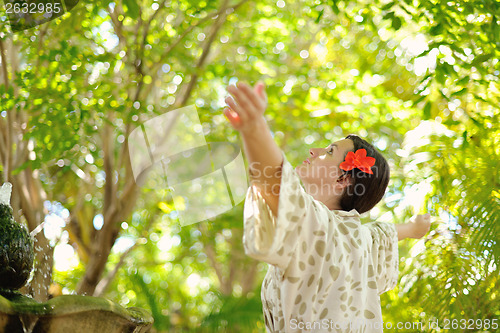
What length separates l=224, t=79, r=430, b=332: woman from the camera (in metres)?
1.31

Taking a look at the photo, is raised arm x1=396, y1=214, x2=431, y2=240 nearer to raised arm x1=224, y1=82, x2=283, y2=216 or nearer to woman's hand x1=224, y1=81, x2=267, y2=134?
raised arm x1=224, y1=82, x2=283, y2=216

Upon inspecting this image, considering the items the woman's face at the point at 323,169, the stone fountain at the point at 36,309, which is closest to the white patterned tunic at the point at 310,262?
the woman's face at the point at 323,169

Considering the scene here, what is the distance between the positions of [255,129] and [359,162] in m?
0.63

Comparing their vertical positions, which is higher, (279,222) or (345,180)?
(279,222)

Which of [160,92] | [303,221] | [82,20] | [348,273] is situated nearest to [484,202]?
[348,273]

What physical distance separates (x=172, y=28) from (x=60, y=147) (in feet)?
4.17

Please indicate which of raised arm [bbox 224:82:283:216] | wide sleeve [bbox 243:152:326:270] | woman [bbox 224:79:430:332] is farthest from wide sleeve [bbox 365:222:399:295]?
raised arm [bbox 224:82:283:216]

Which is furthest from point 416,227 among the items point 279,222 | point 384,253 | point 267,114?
point 267,114

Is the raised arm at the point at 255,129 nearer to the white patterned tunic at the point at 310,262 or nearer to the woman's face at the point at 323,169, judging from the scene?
the white patterned tunic at the point at 310,262

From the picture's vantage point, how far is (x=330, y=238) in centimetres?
154

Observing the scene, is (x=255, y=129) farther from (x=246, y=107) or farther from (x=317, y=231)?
(x=317, y=231)

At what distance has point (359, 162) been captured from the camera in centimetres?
177

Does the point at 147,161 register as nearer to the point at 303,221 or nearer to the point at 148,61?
the point at 148,61

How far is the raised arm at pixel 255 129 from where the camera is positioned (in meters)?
1.22
